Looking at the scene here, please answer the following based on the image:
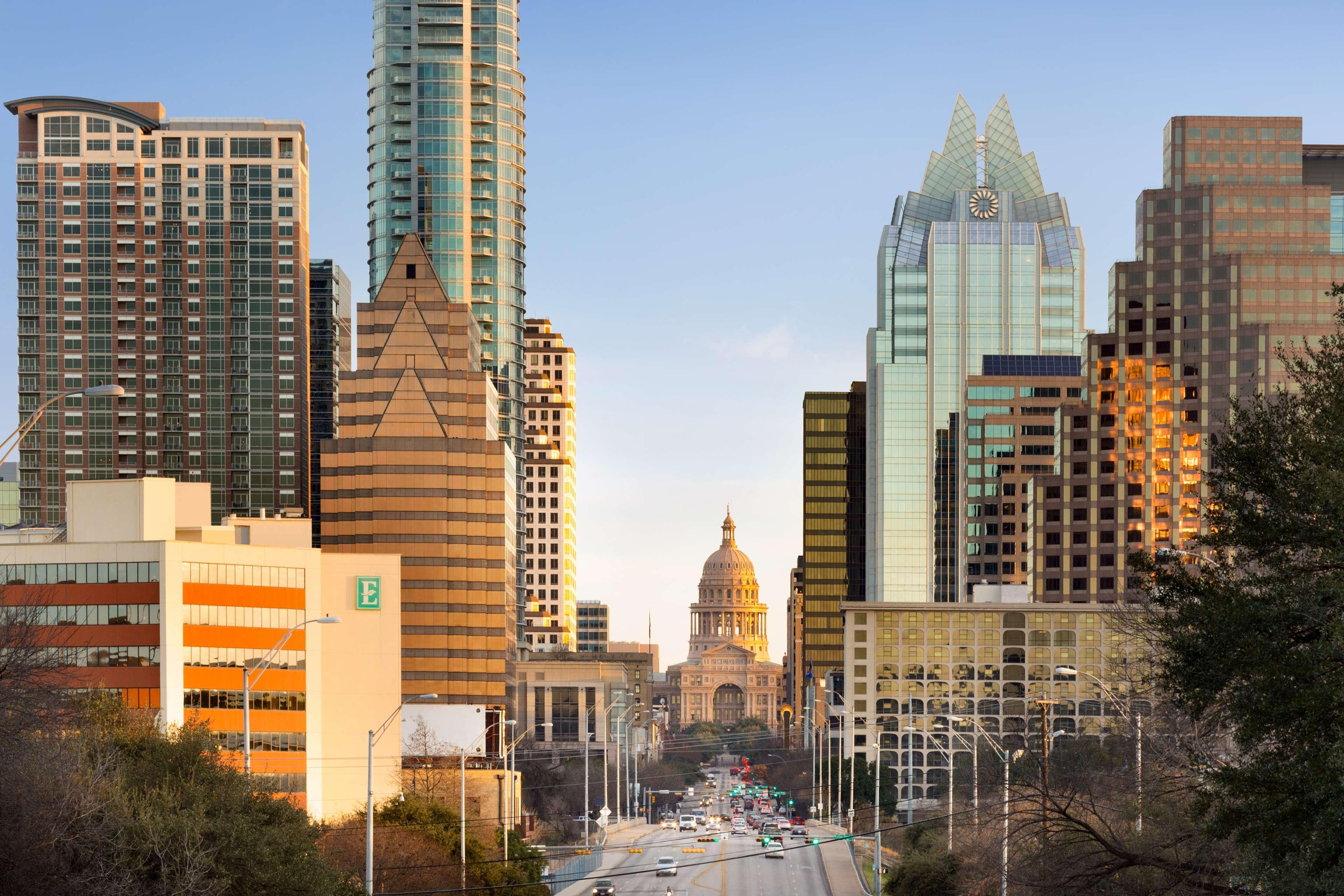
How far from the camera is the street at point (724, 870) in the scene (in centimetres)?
10112

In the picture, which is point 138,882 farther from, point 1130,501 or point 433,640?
point 1130,501

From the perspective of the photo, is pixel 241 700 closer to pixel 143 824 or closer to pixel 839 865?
pixel 839 865

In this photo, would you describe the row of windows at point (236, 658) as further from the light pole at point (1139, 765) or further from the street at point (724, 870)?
the light pole at point (1139, 765)

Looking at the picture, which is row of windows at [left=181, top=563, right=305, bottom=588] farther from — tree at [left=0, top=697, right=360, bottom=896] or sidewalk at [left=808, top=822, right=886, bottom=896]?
tree at [left=0, top=697, right=360, bottom=896]

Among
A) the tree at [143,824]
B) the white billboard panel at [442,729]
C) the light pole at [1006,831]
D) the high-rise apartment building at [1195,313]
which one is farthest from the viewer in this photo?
the high-rise apartment building at [1195,313]

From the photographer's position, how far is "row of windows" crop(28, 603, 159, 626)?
10206 cm

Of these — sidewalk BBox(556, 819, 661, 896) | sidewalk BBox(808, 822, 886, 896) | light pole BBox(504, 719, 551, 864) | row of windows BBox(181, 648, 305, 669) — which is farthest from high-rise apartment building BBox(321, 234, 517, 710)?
row of windows BBox(181, 648, 305, 669)

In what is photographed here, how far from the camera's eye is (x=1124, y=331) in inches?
7810

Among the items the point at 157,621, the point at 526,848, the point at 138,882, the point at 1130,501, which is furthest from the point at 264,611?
the point at 1130,501

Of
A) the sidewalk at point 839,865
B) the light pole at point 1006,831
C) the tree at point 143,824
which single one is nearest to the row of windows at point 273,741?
the sidewalk at point 839,865

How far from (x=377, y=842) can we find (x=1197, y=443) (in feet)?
449

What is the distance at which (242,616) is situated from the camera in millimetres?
107625

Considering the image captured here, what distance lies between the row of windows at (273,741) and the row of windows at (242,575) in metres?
9.43

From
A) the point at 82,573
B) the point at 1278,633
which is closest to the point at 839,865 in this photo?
the point at 82,573
